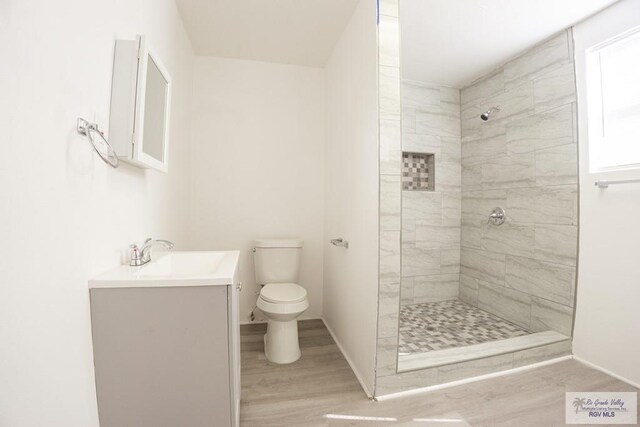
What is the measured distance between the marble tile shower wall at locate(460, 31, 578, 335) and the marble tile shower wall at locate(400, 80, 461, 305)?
0.11 m

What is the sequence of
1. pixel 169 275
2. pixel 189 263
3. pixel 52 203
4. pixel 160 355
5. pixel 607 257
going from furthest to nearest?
pixel 607 257
pixel 189 263
pixel 169 275
pixel 160 355
pixel 52 203

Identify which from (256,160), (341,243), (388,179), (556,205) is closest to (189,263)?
(341,243)

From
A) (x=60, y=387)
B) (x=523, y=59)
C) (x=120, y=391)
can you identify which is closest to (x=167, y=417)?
(x=120, y=391)

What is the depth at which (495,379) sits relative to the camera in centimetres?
162

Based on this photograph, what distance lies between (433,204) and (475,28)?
1501 millimetres

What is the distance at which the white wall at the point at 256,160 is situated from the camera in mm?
2299

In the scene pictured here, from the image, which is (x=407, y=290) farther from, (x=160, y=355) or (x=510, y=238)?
(x=160, y=355)

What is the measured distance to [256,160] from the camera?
2391 millimetres

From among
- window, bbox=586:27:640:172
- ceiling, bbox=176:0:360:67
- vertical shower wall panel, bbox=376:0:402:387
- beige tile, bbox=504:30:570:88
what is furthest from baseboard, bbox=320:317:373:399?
beige tile, bbox=504:30:570:88

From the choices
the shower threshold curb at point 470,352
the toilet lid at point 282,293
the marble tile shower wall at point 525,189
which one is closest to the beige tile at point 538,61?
the marble tile shower wall at point 525,189

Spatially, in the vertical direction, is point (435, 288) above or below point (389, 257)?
below

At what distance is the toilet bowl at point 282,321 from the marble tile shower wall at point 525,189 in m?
1.86

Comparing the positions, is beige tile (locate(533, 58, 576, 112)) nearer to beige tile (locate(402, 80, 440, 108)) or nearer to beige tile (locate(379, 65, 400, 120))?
beige tile (locate(402, 80, 440, 108))

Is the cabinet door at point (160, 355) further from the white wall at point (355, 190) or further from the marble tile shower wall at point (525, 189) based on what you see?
the marble tile shower wall at point (525, 189)
